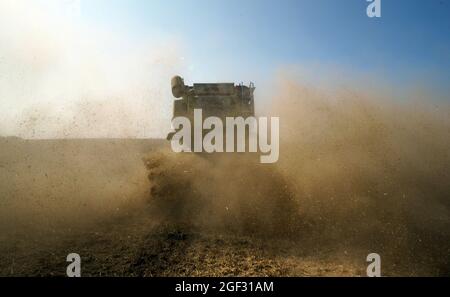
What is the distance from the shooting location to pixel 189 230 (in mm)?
8602

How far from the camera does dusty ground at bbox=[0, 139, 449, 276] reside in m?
6.50

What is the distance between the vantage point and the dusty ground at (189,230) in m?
6.50

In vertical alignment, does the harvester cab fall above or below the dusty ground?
above

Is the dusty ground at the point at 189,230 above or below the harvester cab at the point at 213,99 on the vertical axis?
below

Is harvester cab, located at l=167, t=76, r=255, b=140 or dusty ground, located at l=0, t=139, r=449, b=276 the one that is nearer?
dusty ground, located at l=0, t=139, r=449, b=276

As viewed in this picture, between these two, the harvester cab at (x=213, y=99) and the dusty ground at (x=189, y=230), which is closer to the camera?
the dusty ground at (x=189, y=230)

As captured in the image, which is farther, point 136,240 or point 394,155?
point 394,155

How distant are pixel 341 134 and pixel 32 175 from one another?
1339cm
